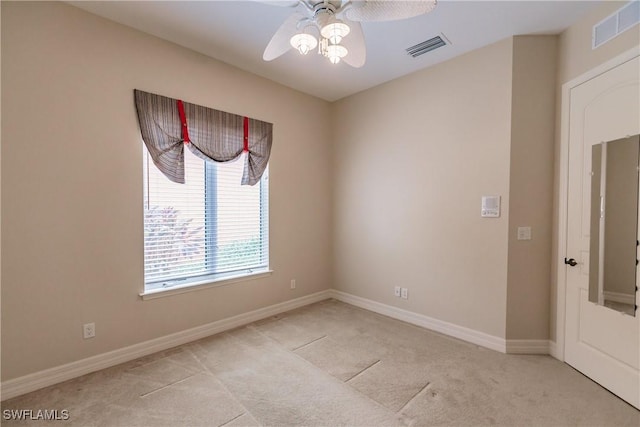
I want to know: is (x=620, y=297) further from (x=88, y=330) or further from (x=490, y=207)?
(x=88, y=330)

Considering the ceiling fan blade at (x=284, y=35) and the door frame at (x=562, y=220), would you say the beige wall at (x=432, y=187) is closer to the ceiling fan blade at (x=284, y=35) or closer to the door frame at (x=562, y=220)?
the door frame at (x=562, y=220)

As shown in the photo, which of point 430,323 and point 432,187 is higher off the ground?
point 432,187

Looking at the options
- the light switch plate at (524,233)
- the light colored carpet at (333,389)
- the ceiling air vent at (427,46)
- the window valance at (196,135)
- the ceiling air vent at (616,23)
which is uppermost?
the ceiling air vent at (427,46)

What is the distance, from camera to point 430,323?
10.4ft

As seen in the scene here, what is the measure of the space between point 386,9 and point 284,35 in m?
0.66

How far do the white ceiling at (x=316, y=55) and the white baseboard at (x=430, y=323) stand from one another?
2788 mm

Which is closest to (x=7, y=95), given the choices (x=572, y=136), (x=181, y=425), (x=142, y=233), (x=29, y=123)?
→ (x=29, y=123)

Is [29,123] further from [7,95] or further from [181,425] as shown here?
[181,425]

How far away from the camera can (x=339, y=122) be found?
412cm

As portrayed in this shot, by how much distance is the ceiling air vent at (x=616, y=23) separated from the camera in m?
1.94

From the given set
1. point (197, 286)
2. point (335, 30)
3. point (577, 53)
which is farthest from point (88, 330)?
point (577, 53)

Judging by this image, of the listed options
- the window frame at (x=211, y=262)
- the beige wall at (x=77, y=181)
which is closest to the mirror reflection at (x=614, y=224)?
the window frame at (x=211, y=262)

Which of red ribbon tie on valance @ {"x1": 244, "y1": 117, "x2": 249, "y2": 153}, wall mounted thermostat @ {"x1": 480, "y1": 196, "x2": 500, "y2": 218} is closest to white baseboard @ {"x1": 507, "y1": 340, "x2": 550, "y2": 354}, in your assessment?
wall mounted thermostat @ {"x1": 480, "y1": 196, "x2": 500, "y2": 218}

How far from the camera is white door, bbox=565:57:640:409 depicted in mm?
1953
